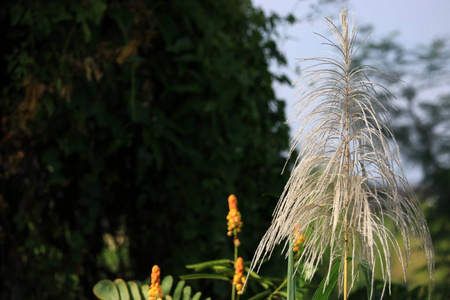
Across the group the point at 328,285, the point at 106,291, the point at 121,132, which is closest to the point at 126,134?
the point at 121,132

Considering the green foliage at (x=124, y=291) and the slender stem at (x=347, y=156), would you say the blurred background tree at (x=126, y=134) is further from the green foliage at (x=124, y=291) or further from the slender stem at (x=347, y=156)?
the slender stem at (x=347, y=156)

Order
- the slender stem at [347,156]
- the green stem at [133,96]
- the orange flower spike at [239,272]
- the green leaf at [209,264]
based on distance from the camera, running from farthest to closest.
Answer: the green stem at [133,96], the green leaf at [209,264], the orange flower spike at [239,272], the slender stem at [347,156]

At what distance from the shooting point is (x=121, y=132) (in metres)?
2.25

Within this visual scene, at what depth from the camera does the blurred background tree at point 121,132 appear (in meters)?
2.25

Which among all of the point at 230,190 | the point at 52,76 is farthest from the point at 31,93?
the point at 230,190

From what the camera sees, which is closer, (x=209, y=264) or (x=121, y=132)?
(x=209, y=264)

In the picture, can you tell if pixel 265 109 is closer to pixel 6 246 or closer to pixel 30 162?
pixel 30 162

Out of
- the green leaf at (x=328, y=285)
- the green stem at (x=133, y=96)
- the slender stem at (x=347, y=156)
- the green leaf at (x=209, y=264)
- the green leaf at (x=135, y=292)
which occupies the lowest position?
Answer: the green leaf at (x=135, y=292)

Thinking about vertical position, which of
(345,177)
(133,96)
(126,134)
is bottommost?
(345,177)

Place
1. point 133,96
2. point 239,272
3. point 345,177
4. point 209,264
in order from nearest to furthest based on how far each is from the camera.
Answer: point 345,177
point 239,272
point 209,264
point 133,96

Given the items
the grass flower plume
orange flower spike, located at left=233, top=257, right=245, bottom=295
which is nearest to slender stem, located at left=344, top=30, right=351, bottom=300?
the grass flower plume

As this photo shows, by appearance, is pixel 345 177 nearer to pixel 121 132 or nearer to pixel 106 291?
pixel 106 291

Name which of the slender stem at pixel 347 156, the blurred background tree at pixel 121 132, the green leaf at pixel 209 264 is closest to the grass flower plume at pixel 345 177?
the slender stem at pixel 347 156

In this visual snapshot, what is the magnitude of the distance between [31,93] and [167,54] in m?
0.61
